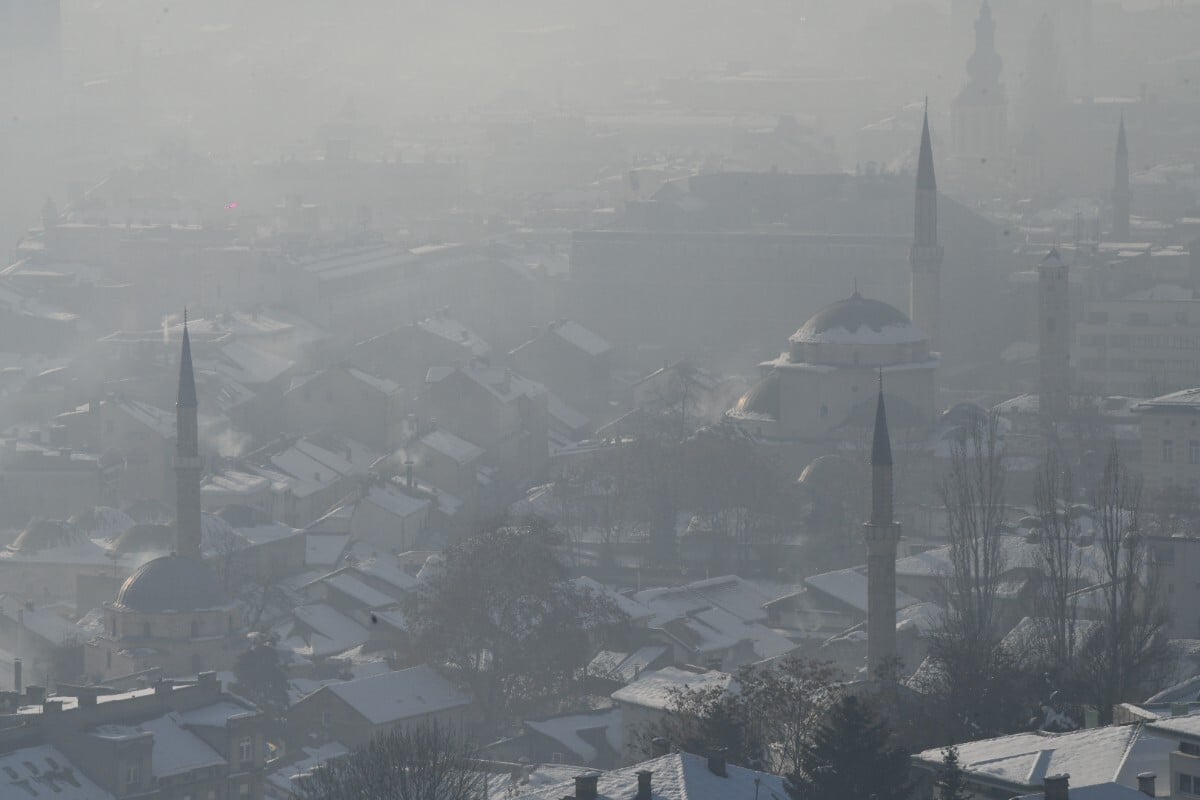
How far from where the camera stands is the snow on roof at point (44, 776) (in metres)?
41.9

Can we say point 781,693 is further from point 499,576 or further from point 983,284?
point 983,284

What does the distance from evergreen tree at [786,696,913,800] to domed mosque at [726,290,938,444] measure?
39923 millimetres

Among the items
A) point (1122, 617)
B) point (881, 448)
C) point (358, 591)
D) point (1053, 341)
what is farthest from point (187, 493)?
point (1053, 341)

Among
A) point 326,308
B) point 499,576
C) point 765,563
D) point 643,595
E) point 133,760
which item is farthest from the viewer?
point 326,308

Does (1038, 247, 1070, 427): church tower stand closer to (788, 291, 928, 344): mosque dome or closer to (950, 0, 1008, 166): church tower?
(788, 291, 928, 344): mosque dome

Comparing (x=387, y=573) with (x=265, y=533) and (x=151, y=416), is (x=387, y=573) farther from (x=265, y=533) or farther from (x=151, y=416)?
(x=151, y=416)

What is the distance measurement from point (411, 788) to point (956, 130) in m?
149

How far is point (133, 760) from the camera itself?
43.5 m

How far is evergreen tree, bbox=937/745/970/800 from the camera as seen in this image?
31484 millimetres

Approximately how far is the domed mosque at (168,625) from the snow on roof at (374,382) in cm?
2576

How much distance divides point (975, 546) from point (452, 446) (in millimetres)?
23560

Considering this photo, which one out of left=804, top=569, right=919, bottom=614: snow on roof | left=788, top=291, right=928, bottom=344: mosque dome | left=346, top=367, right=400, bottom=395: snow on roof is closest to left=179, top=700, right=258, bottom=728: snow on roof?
left=804, top=569, right=919, bottom=614: snow on roof

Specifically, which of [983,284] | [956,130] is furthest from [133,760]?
[956,130]

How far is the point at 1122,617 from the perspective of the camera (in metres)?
46.3
